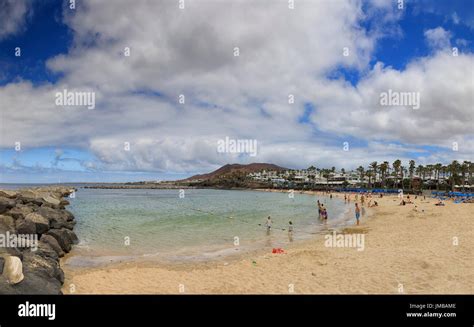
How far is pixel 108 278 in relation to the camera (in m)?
13.2

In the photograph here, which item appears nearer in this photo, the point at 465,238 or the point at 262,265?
the point at 262,265

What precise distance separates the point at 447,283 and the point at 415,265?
7.47ft

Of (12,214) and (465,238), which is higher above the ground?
(12,214)

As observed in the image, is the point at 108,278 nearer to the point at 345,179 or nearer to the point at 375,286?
the point at 375,286

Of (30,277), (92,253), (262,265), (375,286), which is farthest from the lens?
(92,253)

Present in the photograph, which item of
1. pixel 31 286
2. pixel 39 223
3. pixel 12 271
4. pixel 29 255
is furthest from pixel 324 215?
pixel 12 271

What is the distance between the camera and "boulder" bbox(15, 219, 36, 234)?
57.0ft

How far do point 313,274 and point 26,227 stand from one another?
51.3ft

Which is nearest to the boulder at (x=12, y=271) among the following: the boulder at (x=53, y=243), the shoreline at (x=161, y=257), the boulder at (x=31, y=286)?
the boulder at (x=31, y=286)

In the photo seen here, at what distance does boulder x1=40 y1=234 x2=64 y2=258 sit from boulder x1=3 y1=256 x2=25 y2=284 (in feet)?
28.3

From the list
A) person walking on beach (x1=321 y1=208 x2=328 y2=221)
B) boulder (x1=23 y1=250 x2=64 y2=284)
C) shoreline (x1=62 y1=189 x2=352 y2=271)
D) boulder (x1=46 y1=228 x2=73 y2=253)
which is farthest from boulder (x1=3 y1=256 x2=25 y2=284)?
person walking on beach (x1=321 y1=208 x2=328 y2=221)

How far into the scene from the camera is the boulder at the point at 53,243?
55.9 feet
